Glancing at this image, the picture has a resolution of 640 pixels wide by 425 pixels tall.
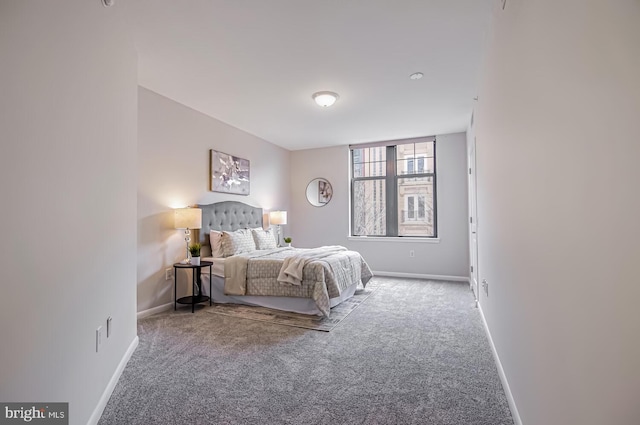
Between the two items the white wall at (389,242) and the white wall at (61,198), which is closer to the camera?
the white wall at (61,198)

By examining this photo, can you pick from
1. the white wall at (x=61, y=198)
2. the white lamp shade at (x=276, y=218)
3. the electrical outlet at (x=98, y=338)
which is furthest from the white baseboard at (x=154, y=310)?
the white lamp shade at (x=276, y=218)

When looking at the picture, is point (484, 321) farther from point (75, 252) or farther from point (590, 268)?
point (75, 252)

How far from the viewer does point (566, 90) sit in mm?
1005

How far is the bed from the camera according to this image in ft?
11.8

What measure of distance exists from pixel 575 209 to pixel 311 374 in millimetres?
1923

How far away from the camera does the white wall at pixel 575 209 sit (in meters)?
0.71

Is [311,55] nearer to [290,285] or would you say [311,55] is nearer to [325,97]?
[325,97]

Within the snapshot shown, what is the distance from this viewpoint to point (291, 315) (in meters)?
3.66

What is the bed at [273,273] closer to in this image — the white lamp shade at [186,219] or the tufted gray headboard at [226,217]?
the tufted gray headboard at [226,217]

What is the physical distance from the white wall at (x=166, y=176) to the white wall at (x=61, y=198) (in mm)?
1424

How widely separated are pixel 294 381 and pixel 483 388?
121 cm

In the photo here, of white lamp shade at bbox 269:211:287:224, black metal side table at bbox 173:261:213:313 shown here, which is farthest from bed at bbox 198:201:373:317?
white lamp shade at bbox 269:211:287:224

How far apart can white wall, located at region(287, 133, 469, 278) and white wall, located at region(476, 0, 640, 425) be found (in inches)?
158

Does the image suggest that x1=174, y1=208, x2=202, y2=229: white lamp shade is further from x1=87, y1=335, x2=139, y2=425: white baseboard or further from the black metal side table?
x1=87, y1=335, x2=139, y2=425: white baseboard
